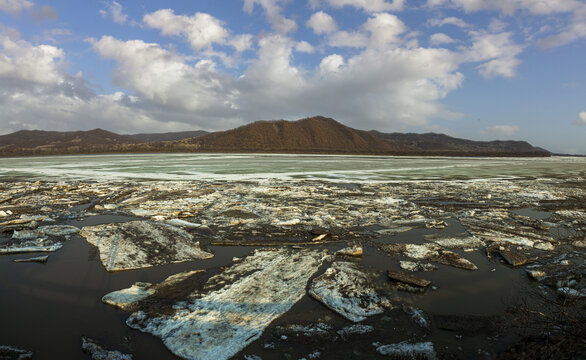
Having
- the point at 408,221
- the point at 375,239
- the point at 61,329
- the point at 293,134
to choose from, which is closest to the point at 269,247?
the point at 375,239

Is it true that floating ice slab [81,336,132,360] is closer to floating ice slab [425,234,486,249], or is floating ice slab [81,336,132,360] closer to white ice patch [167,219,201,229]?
white ice patch [167,219,201,229]

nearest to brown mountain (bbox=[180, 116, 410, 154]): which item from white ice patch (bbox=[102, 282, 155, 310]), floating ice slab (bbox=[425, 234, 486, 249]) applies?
floating ice slab (bbox=[425, 234, 486, 249])

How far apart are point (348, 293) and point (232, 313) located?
4.30 ft

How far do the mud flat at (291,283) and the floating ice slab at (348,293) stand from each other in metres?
0.02

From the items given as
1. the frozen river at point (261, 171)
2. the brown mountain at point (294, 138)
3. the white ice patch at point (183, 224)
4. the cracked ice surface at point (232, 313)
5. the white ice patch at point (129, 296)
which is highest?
the brown mountain at point (294, 138)

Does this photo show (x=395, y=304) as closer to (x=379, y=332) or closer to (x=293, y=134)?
(x=379, y=332)

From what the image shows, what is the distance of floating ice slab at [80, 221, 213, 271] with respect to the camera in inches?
164

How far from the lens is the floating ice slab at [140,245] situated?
13.7 ft

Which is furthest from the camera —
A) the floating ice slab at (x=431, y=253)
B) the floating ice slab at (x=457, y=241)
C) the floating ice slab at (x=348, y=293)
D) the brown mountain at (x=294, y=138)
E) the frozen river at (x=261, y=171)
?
the brown mountain at (x=294, y=138)

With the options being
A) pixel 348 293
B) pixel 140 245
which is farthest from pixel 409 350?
pixel 140 245

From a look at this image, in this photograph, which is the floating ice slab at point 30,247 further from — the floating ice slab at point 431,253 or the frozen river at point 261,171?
the frozen river at point 261,171

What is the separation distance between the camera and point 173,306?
3.06m

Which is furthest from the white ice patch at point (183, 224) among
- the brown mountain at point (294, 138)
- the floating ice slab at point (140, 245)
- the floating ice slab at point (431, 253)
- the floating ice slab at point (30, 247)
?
the brown mountain at point (294, 138)

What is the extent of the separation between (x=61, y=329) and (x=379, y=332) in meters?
2.87
